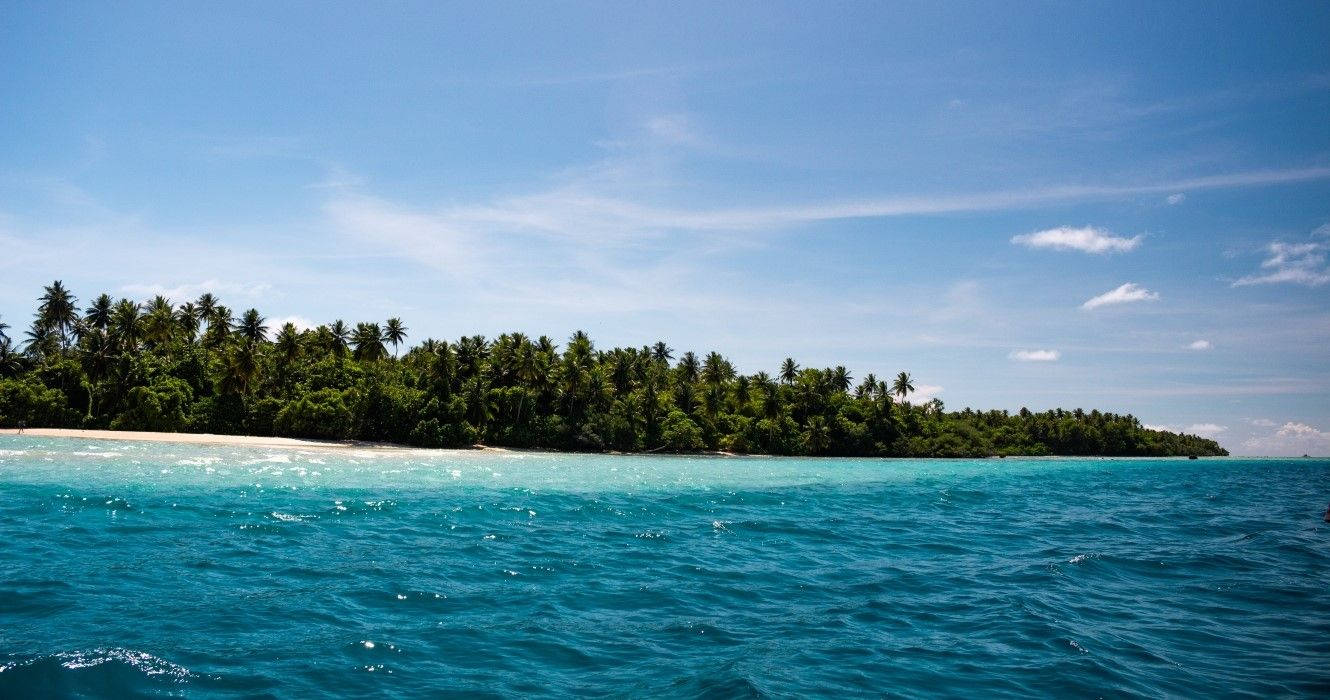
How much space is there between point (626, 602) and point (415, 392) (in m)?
84.7

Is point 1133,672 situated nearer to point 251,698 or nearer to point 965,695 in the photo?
point 965,695

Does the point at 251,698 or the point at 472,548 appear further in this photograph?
the point at 472,548

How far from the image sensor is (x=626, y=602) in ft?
39.1

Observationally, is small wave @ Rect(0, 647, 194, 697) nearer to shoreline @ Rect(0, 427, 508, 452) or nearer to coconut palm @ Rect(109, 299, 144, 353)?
shoreline @ Rect(0, 427, 508, 452)

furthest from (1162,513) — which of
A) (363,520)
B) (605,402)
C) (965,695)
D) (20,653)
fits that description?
(605,402)

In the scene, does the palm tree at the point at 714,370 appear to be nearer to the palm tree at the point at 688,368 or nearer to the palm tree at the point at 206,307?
the palm tree at the point at 688,368

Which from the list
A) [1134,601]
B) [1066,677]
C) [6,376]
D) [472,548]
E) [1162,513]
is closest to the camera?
[1066,677]

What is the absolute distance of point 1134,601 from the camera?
44.0 ft

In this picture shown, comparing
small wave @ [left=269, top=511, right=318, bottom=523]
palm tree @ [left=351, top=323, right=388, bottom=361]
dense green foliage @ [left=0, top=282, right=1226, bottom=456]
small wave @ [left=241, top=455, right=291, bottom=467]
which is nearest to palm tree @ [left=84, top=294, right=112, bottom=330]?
dense green foliage @ [left=0, top=282, right=1226, bottom=456]

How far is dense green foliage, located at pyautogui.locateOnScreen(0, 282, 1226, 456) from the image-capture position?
80938mm

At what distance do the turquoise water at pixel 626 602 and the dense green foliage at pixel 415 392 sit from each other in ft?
212

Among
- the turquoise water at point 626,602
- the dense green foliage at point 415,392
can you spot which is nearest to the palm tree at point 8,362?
the dense green foliage at point 415,392

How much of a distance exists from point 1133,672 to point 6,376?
393ft

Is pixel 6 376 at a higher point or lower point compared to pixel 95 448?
higher
